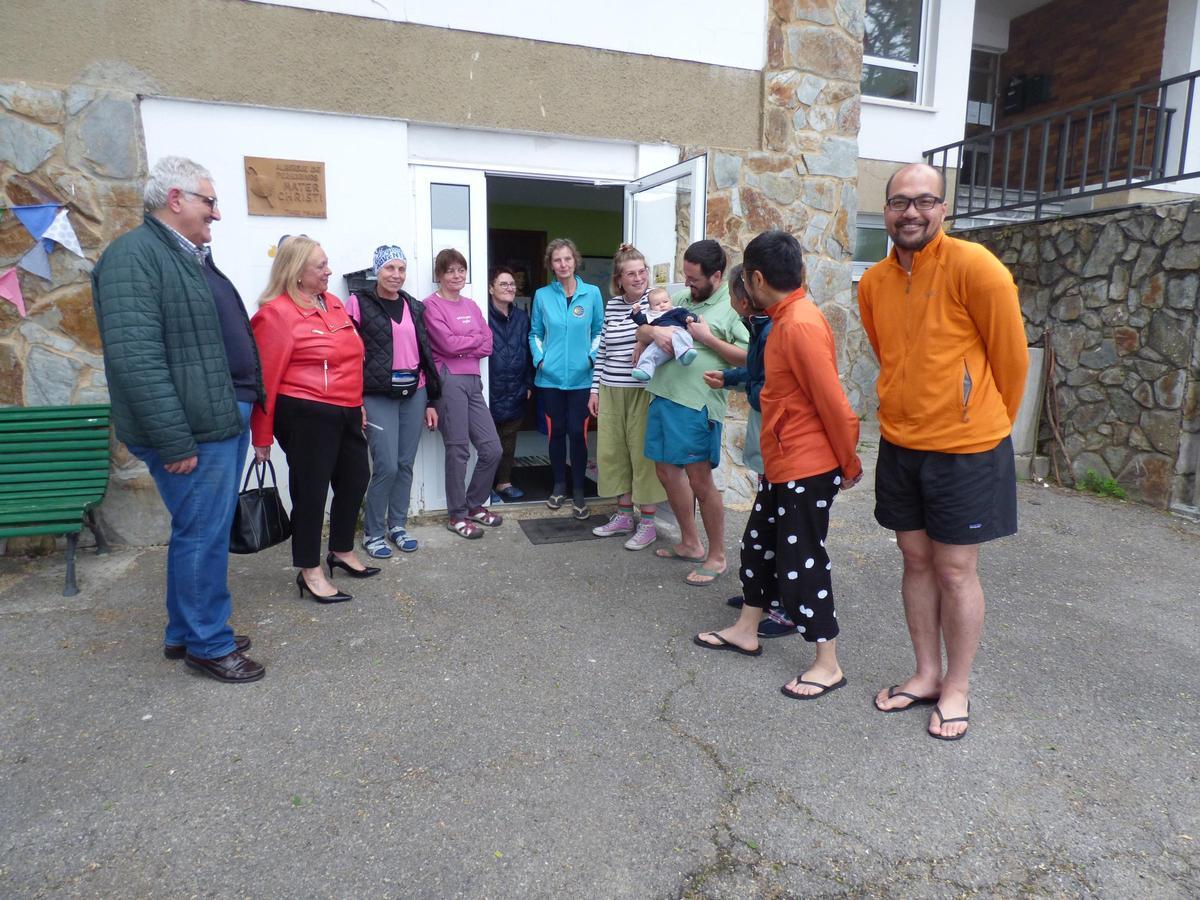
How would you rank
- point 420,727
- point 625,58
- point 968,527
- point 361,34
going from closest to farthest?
point 968,527, point 420,727, point 361,34, point 625,58

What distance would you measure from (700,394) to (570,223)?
651cm

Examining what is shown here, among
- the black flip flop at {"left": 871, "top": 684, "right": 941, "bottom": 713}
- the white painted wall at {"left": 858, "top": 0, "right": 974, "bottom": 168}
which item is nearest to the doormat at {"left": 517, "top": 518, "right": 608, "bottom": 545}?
the black flip flop at {"left": 871, "top": 684, "right": 941, "bottom": 713}

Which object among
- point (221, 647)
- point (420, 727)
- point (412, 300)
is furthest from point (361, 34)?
point (420, 727)

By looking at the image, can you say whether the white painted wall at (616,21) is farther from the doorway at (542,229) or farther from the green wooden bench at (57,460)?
the doorway at (542,229)

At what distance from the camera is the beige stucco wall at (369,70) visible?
13.6ft

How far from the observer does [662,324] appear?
4.02 meters

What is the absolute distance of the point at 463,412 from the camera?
4.97 m

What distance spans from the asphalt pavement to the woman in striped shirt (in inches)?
30.9

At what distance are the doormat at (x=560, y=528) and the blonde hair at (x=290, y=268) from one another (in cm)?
216

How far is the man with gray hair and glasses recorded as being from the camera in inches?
106

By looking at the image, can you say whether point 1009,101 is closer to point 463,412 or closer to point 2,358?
point 463,412

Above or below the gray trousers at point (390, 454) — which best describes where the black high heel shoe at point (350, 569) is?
below

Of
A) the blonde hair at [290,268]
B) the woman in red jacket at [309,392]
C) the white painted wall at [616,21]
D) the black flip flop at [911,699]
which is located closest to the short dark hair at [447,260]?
the woman in red jacket at [309,392]

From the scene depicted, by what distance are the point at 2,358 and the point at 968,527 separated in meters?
4.95
